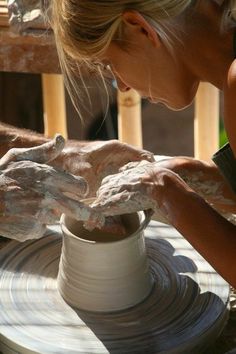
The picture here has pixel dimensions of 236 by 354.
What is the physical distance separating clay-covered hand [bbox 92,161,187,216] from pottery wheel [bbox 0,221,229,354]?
228 mm

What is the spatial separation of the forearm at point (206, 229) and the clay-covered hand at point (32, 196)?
18 centimetres

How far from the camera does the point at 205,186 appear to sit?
210cm

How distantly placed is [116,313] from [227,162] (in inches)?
18.9

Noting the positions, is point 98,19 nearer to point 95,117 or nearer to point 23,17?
point 23,17

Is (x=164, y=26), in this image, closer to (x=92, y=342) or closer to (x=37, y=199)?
(x=37, y=199)

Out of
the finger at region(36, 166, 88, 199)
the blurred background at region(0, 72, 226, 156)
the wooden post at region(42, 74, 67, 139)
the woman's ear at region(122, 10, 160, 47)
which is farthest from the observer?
the blurred background at region(0, 72, 226, 156)

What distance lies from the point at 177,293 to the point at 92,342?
0.86ft

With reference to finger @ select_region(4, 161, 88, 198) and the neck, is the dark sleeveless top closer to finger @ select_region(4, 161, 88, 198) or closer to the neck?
the neck

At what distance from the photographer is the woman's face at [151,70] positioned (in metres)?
1.68

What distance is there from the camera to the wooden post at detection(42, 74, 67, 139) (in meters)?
3.03

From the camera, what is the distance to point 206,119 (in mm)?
2986

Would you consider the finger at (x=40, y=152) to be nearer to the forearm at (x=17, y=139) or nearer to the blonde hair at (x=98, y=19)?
the blonde hair at (x=98, y=19)

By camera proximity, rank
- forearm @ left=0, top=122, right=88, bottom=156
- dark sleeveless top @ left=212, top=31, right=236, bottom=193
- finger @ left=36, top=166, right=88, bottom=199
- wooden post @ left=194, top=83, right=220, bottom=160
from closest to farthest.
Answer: finger @ left=36, top=166, right=88, bottom=199 → dark sleeveless top @ left=212, top=31, right=236, bottom=193 → forearm @ left=0, top=122, right=88, bottom=156 → wooden post @ left=194, top=83, right=220, bottom=160

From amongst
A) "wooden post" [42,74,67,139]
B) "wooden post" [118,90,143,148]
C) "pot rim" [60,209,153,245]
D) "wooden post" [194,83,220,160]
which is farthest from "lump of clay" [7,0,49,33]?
"pot rim" [60,209,153,245]
